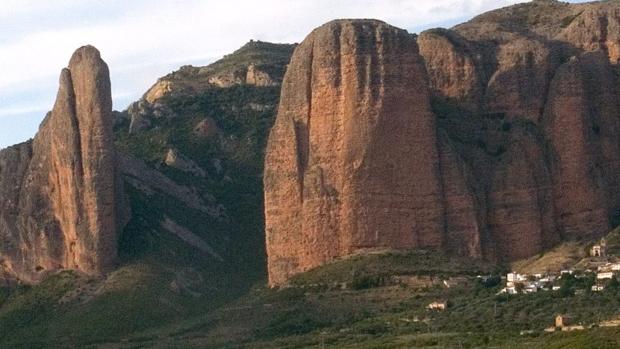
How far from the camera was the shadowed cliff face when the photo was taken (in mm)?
130500

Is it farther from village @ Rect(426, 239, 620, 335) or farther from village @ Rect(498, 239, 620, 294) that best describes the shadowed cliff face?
village @ Rect(498, 239, 620, 294)

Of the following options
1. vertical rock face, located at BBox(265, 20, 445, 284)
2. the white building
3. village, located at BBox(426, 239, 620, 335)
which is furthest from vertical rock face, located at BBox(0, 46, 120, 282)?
the white building

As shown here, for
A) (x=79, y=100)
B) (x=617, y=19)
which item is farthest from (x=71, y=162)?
(x=617, y=19)

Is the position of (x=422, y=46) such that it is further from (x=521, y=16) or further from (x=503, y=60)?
(x=521, y=16)

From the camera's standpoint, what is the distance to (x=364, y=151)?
428 ft

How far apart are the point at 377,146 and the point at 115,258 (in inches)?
563

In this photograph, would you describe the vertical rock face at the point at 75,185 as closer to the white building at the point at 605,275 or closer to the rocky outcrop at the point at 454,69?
the rocky outcrop at the point at 454,69

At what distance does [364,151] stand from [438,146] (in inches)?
127

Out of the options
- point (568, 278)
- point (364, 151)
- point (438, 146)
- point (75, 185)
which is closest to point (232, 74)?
point (75, 185)

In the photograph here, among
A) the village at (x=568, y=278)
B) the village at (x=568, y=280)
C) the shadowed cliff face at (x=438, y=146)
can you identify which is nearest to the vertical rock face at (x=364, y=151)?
the shadowed cliff face at (x=438, y=146)

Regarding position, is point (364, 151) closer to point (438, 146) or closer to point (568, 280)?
point (438, 146)

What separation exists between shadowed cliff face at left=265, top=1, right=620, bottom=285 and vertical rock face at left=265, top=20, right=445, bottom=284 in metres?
0.04

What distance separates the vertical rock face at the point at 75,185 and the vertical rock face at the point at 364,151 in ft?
32.1

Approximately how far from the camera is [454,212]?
13125cm
